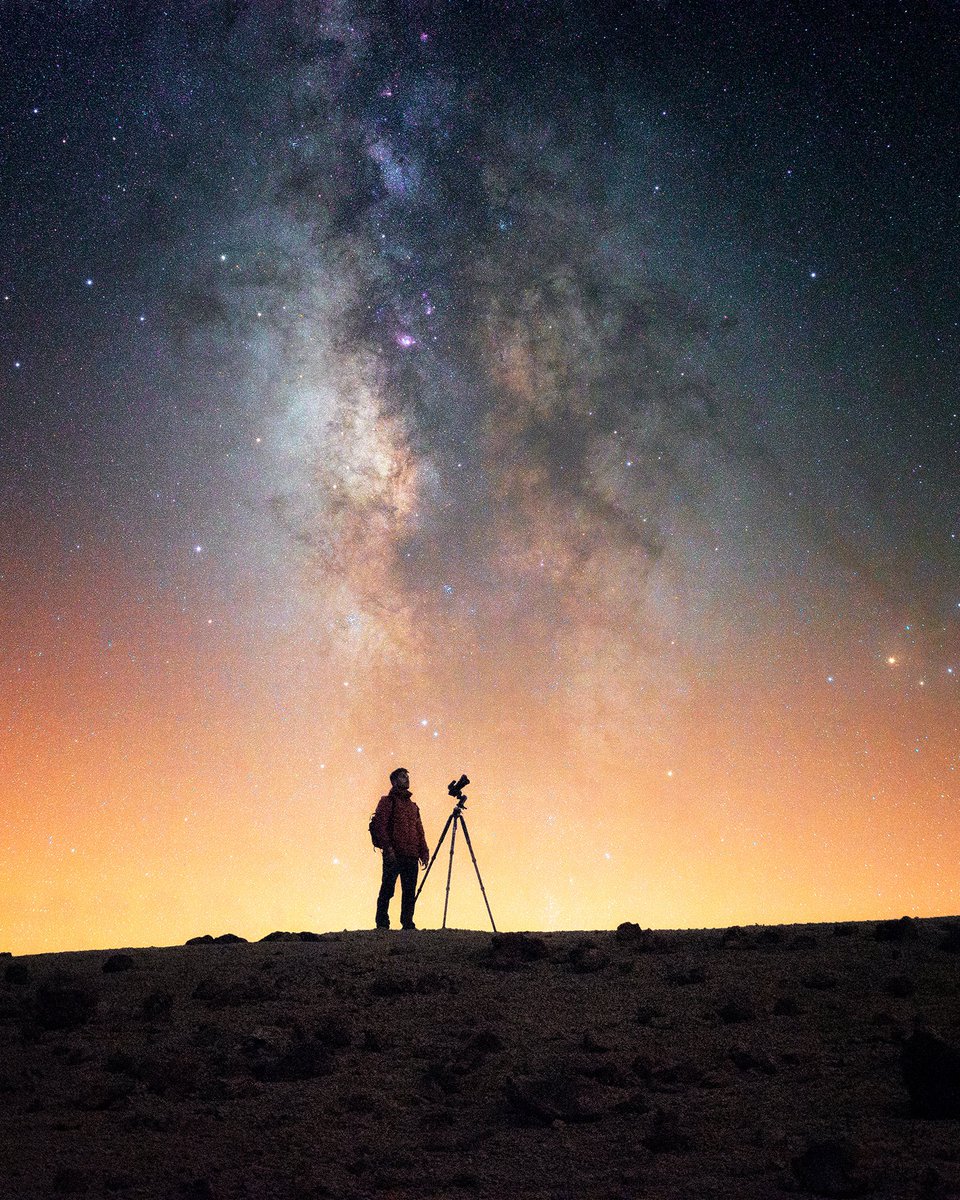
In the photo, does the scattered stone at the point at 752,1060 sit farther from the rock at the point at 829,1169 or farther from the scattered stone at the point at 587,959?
the scattered stone at the point at 587,959

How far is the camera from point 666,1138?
15.6 ft

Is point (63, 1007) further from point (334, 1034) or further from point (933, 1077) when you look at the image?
point (933, 1077)

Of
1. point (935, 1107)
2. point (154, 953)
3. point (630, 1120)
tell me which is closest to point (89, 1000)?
point (154, 953)

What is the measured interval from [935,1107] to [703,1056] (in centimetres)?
156

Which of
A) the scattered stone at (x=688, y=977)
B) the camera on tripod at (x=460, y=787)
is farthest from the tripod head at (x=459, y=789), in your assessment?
the scattered stone at (x=688, y=977)

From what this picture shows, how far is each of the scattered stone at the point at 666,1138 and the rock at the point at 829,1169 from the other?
635mm

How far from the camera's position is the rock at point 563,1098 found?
209 inches

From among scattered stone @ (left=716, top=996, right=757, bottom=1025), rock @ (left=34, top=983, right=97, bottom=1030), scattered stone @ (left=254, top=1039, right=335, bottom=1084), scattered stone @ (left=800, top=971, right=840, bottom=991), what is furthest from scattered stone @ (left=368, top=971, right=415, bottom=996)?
scattered stone @ (left=800, top=971, right=840, bottom=991)

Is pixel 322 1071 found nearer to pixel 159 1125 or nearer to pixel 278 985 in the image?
pixel 159 1125

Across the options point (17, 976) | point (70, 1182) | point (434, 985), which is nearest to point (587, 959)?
point (434, 985)

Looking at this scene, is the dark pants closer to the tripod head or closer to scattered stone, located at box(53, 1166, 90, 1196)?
the tripod head

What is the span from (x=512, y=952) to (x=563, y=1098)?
3.08m

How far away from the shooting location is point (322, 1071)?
620 cm

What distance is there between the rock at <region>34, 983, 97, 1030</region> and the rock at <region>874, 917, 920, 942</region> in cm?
664
